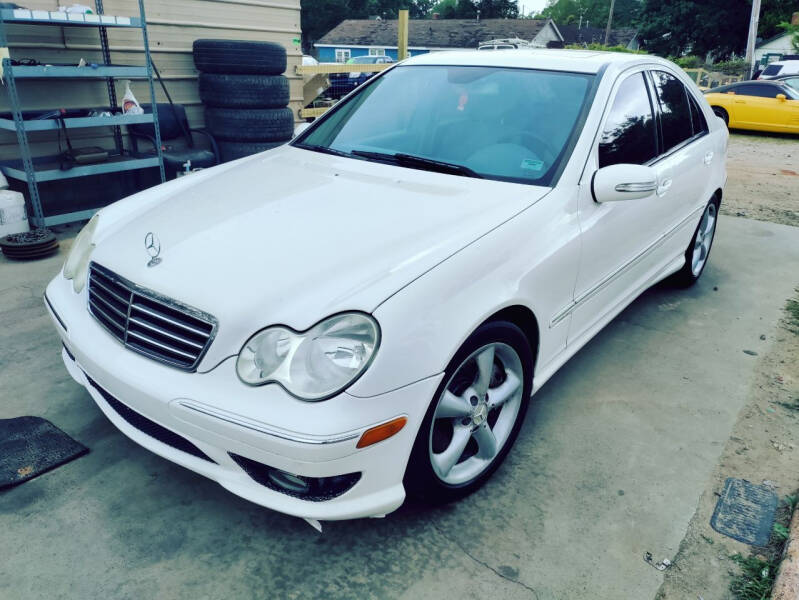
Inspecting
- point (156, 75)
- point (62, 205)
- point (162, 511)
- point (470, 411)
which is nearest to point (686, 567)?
point (470, 411)

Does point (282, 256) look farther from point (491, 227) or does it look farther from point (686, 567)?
point (686, 567)

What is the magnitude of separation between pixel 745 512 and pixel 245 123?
19.3 ft

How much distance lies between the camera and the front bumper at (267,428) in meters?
1.82

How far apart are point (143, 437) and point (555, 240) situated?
5.73 feet

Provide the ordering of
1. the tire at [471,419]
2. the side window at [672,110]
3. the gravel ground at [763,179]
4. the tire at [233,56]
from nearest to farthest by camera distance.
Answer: the tire at [471,419], the side window at [672,110], the tire at [233,56], the gravel ground at [763,179]

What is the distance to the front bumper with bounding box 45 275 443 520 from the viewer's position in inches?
71.5

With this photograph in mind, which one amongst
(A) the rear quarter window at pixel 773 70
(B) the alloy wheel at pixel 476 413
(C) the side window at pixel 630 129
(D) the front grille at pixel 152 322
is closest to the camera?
(D) the front grille at pixel 152 322

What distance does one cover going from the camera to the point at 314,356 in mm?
1882

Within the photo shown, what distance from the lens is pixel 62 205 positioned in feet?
19.8

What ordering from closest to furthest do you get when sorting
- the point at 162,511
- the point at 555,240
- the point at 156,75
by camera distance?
the point at 162,511 → the point at 555,240 → the point at 156,75

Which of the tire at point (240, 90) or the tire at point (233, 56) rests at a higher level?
the tire at point (233, 56)

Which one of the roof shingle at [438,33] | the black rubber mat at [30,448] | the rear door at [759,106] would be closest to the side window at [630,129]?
the black rubber mat at [30,448]

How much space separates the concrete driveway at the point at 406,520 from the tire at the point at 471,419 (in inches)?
5.2

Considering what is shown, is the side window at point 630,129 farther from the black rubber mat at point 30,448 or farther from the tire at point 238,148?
the tire at point 238,148
